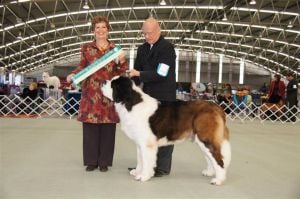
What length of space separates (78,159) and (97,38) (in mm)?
1803

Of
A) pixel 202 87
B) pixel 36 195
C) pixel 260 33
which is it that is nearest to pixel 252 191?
pixel 36 195

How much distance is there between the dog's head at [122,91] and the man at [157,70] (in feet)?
0.75

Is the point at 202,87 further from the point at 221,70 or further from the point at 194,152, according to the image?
the point at 221,70

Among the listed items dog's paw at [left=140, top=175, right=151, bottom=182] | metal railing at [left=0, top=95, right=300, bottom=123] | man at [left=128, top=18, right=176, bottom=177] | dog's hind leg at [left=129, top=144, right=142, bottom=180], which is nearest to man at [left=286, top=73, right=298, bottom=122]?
metal railing at [left=0, top=95, right=300, bottom=123]

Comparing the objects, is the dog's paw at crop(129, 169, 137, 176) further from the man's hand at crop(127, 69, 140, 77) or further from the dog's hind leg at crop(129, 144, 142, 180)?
the man's hand at crop(127, 69, 140, 77)

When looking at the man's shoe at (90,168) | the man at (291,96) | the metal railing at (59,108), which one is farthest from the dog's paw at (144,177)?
the man at (291,96)

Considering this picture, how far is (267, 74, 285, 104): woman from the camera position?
44.7 feet

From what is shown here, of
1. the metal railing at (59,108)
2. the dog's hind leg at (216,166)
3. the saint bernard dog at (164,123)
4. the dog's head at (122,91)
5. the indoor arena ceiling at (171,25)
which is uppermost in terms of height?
the indoor arena ceiling at (171,25)

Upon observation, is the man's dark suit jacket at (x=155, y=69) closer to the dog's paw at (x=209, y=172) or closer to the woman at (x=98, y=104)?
the woman at (x=98, y=104)

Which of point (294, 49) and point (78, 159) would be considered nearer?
point (78, 159)

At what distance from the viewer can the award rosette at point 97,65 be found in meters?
4.11

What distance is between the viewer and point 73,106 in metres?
13.0

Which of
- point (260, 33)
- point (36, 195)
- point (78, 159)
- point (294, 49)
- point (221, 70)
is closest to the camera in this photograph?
point (36, 195)

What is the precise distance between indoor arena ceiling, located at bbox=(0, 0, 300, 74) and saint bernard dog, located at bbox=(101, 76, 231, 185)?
1674cm
